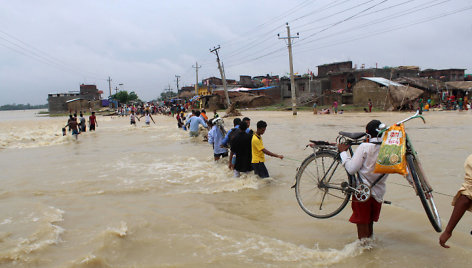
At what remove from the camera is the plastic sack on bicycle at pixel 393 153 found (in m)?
3.07

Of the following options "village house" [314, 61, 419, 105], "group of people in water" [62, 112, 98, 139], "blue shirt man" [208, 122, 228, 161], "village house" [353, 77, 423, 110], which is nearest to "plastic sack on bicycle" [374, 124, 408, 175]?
"blue shirt man" [208, 122, 228, 161]

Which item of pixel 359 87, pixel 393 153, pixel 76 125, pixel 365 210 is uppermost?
pixel 359 87

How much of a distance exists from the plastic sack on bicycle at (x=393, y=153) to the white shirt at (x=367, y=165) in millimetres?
190

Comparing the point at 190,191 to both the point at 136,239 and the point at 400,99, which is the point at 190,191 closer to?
the point at 136,239

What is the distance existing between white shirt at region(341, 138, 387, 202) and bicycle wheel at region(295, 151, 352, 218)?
183 mm

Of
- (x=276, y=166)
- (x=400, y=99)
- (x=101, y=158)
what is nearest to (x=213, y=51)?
(x=400, y=99)

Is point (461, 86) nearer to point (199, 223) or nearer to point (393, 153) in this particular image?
point (199, 223)

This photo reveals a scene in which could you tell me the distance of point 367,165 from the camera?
349 cm

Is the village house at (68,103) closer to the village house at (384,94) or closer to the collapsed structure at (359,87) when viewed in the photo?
the collapsed structure at (359,87)

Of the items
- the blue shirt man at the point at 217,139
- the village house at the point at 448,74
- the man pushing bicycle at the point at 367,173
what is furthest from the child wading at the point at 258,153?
the village house at the point at 448,74

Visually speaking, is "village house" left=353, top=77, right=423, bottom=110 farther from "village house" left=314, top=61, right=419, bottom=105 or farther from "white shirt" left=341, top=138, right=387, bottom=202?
"white shirt" left=341, top=138, right=387, bottom=202

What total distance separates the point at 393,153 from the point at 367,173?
458 mm

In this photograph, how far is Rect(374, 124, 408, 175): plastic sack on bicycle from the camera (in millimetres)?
3072

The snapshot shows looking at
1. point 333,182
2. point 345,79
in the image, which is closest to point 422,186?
point 333,182
